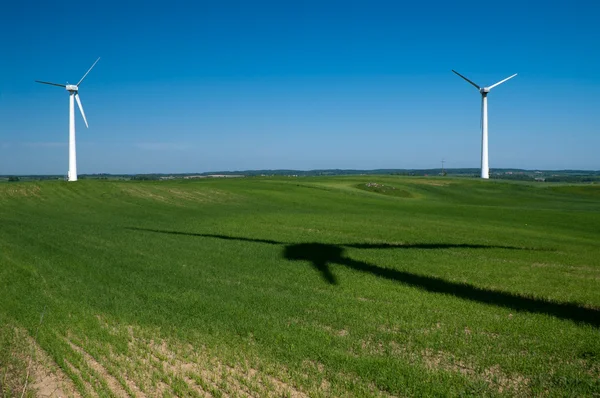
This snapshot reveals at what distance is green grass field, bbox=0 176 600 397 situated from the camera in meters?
7.32

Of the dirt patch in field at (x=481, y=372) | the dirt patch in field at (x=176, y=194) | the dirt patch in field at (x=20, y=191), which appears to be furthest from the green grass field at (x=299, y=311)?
the dirt patch in field at (x=20, y=191)

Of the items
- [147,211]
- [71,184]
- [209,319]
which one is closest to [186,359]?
[209,319]

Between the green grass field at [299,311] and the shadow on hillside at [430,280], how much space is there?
0.06 metres

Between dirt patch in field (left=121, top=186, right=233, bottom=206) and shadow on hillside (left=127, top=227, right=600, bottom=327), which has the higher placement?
dirt patch in field (left=121, top=186, right=233, bottom=206)

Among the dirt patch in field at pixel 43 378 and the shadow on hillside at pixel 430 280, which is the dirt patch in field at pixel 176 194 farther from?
the dirt patch in field at pixel 43 378

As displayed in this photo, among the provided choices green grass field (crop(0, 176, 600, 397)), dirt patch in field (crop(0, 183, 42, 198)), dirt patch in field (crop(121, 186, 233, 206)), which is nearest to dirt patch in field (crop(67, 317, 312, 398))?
green grass field (crop(0, 176, 600, 397))

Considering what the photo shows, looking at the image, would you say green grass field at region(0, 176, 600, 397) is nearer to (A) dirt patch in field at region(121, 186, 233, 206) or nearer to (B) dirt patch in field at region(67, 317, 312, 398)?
(B) dirt patch in field at region(67, 317, 312, 398)

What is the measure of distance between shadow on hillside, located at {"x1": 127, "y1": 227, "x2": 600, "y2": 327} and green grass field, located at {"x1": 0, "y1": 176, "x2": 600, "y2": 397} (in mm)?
60

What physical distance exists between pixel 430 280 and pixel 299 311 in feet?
15.8

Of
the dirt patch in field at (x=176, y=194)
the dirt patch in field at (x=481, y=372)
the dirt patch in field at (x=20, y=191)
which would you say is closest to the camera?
the dirt patch in field at (x=481, y=372)

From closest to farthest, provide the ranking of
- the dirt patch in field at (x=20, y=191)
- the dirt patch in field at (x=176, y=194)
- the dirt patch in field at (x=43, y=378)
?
the dirt patch in field at (x=43, y=378)
the dirt patch in field at (x=20, y=191)
the dirt patch in field at (x=176, y=194)

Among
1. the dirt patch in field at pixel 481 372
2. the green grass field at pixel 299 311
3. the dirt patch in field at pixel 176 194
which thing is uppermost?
the dirt patch in field at pixel 176 194

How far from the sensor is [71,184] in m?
49.4

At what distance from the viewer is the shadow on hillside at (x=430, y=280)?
10906 mm
